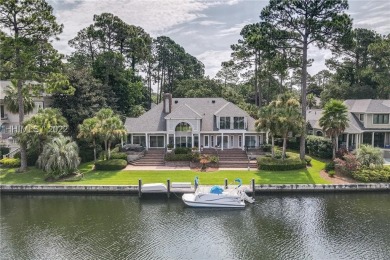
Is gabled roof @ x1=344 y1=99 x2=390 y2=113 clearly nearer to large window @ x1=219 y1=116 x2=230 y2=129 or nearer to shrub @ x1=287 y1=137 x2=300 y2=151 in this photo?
shrub @ x1=287 y1=137 x2=300 y2=151

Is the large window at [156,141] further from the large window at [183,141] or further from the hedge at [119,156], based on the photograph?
the hedge at [119,156]

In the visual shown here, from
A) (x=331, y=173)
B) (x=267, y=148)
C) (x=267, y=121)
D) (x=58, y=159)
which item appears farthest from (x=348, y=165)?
(x=58, y=159)

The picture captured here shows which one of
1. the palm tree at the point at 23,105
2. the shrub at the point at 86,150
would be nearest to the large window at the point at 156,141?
the shrub at the point at 86,150

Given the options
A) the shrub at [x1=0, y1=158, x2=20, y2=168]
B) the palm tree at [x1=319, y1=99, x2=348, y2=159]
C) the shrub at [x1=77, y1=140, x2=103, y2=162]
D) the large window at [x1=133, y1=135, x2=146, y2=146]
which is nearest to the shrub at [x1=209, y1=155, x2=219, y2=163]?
the large window at [x1=133, y1=135, x2=146, y2=146]

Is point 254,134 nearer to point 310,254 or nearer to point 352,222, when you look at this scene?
point 352,222

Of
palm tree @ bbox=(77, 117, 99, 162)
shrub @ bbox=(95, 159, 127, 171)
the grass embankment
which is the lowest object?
the grass embankment

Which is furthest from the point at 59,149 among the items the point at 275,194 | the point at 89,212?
the point at 275,194
